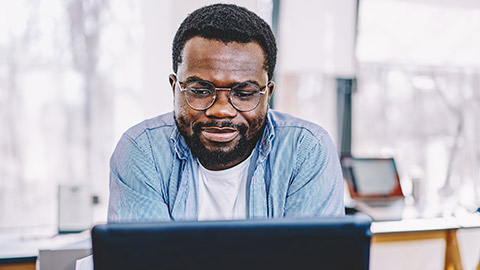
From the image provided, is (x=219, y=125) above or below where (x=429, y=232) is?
above

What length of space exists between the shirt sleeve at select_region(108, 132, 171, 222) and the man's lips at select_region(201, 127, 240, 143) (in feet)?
0.63

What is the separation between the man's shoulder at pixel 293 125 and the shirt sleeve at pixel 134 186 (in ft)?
1.38

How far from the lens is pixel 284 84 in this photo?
8.58 feet

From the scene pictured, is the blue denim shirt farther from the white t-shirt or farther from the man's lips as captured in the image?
the man's lips

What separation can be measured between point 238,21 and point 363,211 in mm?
1426

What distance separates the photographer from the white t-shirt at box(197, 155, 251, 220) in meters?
1.25

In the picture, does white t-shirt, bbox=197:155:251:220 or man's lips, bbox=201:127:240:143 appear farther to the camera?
white t-shirt, bbox=197:155:251:220

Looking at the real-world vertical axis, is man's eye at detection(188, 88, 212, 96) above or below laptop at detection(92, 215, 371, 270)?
above

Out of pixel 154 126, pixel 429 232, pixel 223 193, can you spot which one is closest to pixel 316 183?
pixel 223 193

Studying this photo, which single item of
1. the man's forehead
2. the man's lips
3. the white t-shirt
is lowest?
the white t-shirt

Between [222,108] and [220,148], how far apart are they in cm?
13

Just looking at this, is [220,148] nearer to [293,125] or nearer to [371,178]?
[293,125]

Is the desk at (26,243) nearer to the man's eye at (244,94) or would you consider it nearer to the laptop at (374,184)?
the man's eye at (244,94)

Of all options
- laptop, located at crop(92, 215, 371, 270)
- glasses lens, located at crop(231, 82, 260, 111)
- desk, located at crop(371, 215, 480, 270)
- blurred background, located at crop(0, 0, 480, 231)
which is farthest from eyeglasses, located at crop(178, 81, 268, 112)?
desk, located at crop(371, 215, 480, 270)
